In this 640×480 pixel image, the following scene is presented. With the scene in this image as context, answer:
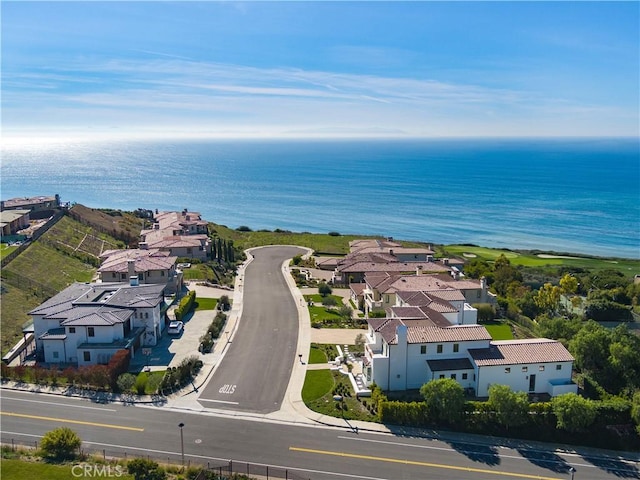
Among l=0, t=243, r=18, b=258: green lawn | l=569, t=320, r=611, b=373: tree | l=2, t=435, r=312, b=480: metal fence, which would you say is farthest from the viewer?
l=0, t=243, r=18, b=258: green lawn

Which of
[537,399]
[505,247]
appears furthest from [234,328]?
[505,247]

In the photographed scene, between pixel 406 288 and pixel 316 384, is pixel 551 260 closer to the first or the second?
pixel 406 288

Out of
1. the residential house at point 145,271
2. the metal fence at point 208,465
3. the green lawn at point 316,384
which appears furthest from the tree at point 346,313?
the metal fence at point 208,465

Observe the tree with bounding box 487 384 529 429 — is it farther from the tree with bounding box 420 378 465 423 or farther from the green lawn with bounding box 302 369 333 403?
the green lawn with bounding box 302 369 333 403

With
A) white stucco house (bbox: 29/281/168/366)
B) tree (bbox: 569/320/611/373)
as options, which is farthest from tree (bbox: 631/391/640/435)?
white stucco house (bbox: 29/281/168/366)

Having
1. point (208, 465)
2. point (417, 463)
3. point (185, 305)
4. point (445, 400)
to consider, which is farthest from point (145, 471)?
point (185, 305)

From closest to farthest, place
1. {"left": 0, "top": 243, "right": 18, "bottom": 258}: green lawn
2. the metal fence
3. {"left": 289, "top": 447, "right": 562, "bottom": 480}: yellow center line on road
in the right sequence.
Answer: the metal fence < {"left": 289, "top": 447, "right": 562, "bottom": 480}: yellow center line on road < {"left": 0, "top": 243, "right": 18, "bottom": 258}: green lawn

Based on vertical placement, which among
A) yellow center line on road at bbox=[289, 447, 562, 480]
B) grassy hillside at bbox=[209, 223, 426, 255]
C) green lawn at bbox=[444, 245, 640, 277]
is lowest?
yellow center line on road at bbox=[289, 447, 562, 480]
